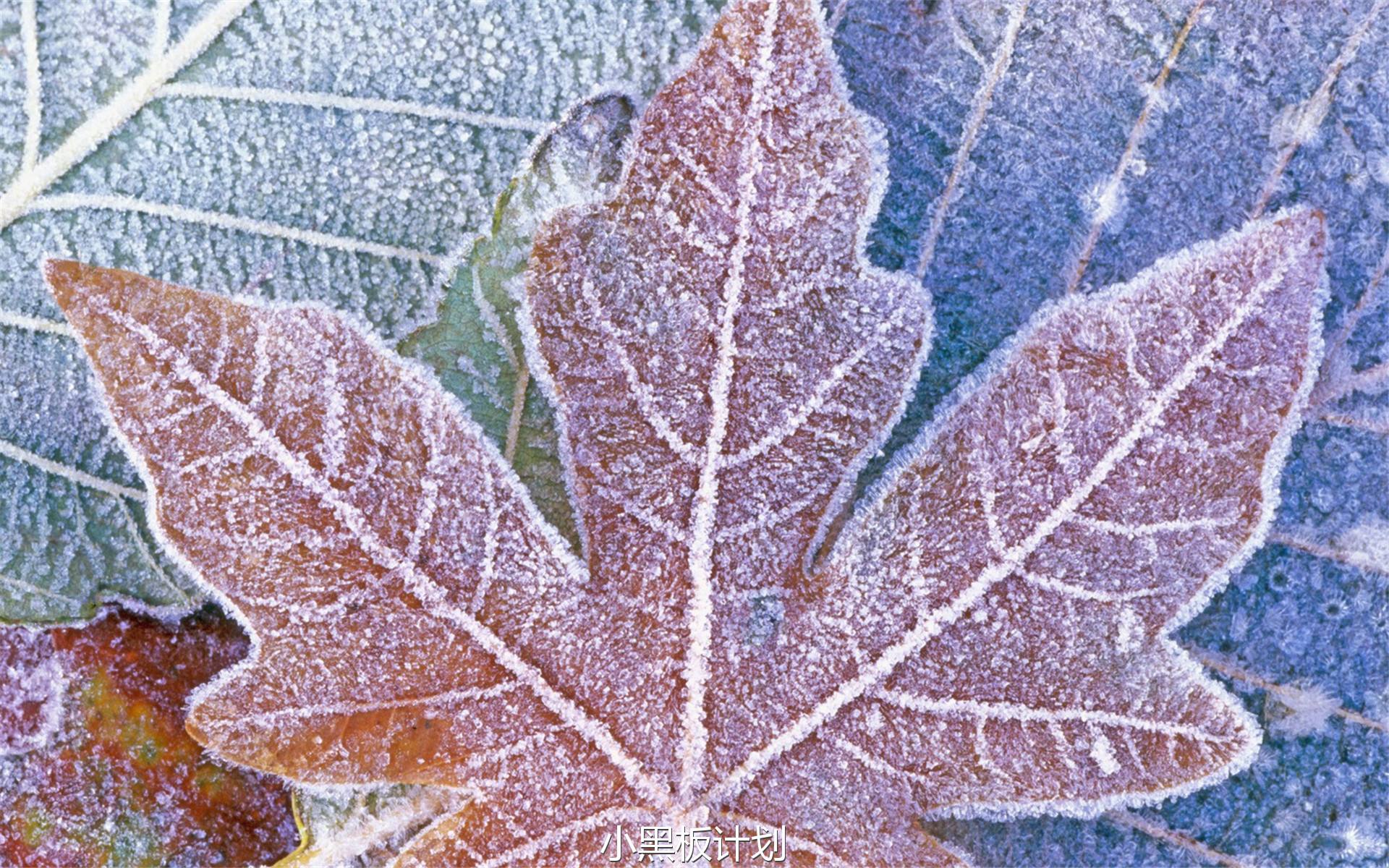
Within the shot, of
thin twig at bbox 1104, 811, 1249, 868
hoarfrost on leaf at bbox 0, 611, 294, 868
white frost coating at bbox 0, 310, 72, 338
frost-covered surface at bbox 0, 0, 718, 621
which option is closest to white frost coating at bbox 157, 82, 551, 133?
frost-covered surface at bbox 0, 0, 718, 621

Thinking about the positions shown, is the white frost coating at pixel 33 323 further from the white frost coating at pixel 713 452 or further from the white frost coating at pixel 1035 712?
the white frost coating at pixel 1035 712

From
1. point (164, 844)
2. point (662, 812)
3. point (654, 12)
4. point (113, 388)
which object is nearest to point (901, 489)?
point (662, 812)

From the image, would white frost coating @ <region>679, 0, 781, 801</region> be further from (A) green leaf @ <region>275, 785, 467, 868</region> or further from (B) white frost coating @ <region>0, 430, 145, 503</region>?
(B) white frost coating @ <region>0, 430, 145, 503</region>

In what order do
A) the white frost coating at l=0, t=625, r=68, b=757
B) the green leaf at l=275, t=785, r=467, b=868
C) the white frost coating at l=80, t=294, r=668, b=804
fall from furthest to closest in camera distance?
the white frost coating at l=0, t=625, r=68, b=757, the green leaf at l=275, t=785, r=467, b=868, the white frost coating at l=80, t=294, r=668, b=804

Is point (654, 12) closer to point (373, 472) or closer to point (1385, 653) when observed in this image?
point (373, 472)

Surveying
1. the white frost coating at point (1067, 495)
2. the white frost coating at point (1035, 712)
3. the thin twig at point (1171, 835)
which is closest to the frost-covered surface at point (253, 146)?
the white frost coating at point (1067, 495)
